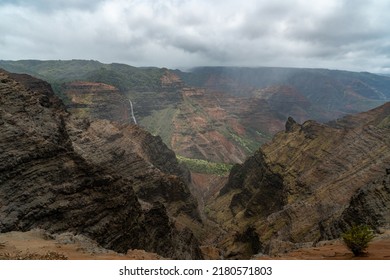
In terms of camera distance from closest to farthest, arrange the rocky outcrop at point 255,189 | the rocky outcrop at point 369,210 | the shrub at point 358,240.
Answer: the shrub at point 358,240 → the rocky outcrop at point 369,210 → the rocky outcrop at point 255,189

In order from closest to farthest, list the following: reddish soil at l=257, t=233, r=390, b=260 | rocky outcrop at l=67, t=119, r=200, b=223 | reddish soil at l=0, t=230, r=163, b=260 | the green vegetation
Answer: reddish soil at l=257, t=233, r=390, b=260 < reddish soil at l=0, t=230, r=163, b=260 < rocky outcrop at l=67, t=119, r=200, b=223 < the green vegetation

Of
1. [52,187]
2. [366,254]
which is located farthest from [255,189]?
[366,254]

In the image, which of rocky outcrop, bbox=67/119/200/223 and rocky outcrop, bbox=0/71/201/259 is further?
rocky outcrop, bbox=67/119/200/223

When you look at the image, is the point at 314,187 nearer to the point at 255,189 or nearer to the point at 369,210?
the point at 255,189

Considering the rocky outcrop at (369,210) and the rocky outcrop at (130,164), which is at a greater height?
the rocky outcrop at (369,210)

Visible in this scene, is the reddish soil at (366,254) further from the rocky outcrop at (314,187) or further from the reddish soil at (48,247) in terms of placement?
the rocky outcrop at (314,187)

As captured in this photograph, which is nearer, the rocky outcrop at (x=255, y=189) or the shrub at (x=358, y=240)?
the shrub at (x=358, y=240)

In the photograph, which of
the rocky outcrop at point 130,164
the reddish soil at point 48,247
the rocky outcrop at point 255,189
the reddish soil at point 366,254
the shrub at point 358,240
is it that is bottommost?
the rocky outcrop at point 255,189

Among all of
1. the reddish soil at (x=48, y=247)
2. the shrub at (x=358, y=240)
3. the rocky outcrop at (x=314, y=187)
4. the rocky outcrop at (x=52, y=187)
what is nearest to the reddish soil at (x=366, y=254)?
the shrub at (x=358, y=240)

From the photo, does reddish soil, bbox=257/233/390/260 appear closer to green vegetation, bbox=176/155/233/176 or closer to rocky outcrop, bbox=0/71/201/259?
rocky outcrop, bbox=0/71/201/259

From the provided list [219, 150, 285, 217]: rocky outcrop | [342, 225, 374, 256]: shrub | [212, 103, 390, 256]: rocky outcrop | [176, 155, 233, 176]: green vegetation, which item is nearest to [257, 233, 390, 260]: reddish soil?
[342, 225, 374, 256]: shrub

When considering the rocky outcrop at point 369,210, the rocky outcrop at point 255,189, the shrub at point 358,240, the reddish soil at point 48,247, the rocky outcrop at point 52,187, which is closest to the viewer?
the shrub at point 358,240
